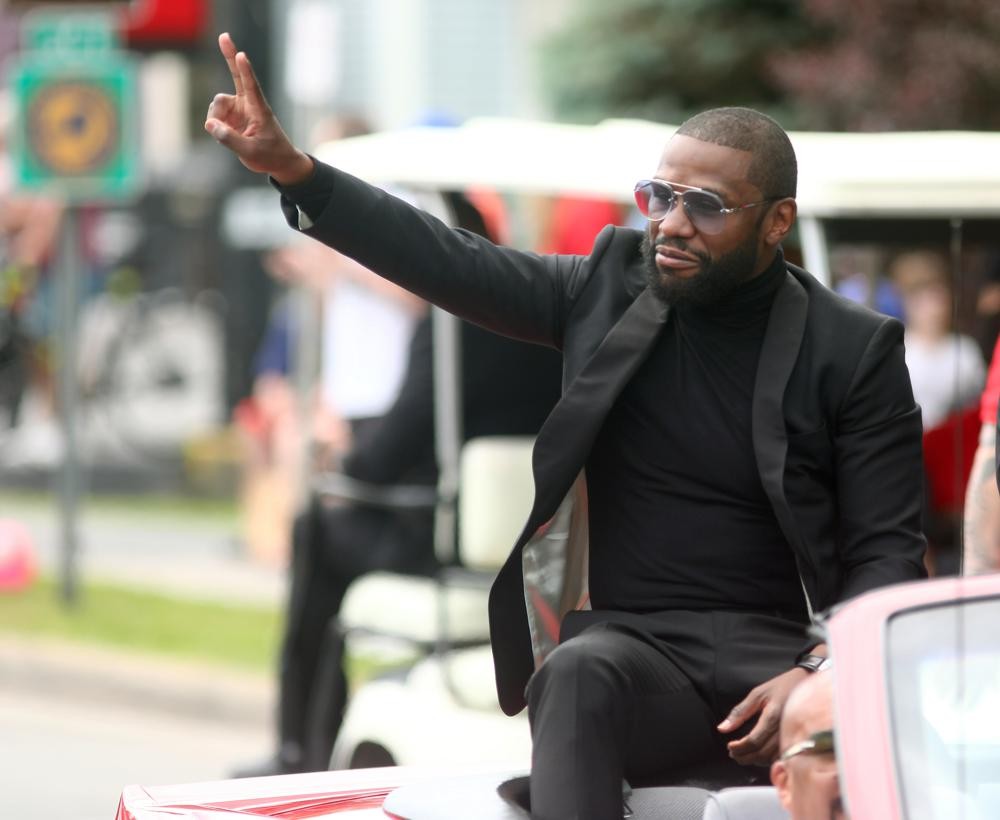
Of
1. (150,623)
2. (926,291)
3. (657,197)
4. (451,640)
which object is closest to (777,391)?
(657,197)

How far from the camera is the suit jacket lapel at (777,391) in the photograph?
3.50m

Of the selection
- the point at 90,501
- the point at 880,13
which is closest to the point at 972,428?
the point at 880,13

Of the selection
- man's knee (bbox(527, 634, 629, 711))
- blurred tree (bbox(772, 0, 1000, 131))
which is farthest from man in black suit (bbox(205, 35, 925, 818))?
blurred tree (bbox(772, 0, 1000, 131))

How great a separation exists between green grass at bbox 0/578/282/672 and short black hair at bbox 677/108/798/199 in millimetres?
6109

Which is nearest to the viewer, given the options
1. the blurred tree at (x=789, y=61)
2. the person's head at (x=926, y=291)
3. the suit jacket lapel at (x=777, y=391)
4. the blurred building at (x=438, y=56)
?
the suit jacket lapel at (x=777, y=391)

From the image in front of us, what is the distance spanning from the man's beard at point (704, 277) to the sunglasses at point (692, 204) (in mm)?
44

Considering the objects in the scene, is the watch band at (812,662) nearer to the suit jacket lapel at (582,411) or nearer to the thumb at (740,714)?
the thumb at (740,714)

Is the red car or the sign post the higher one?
the sign post

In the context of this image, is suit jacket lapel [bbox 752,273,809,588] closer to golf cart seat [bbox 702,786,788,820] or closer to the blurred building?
golf cart seat [bbox 702,786,788,820]

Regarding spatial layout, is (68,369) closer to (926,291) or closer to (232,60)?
(926,291)

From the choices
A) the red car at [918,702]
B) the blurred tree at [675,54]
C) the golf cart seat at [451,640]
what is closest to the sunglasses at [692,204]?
the red car at [918,702]

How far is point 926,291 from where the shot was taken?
8.17 metres

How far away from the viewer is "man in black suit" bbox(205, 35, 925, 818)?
352 cm

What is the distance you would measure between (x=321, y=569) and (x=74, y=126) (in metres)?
4.45
